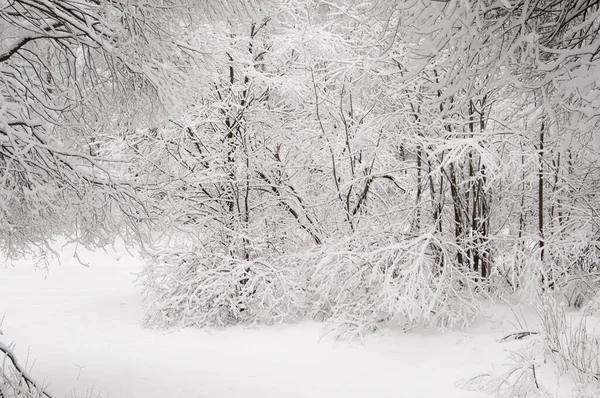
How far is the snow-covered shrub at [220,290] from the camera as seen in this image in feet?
31.1

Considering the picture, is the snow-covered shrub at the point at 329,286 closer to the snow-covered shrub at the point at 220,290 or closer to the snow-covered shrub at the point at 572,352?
the snow-covered shrub at the point at 220,290

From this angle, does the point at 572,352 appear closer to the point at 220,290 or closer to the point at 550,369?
the point at 550,369

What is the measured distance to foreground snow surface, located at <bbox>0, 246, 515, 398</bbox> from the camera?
6.38m

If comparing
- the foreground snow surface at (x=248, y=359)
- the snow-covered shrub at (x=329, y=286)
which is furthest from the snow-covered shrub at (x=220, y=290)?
the foreground snow surface at (x=248, y=359)

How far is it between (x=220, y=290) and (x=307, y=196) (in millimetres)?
2408

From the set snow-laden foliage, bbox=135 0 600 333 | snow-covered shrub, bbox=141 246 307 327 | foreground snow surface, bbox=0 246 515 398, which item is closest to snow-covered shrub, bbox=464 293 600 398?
foreground snow surface, bbox=0 246 515 398

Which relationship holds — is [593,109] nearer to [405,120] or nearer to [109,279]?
[405,120]

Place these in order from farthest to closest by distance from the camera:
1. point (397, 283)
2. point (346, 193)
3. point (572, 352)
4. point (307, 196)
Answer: point (307, 196) < point (346, 193) < point (397, 283) < point (572, 352)

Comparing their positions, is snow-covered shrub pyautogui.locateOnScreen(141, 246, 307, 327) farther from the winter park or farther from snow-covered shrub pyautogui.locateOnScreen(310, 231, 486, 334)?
snow-covered shrub pyautogui.locateOnScreen(310, 231, 486, 334)

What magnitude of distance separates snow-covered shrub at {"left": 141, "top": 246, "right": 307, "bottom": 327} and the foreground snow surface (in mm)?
326

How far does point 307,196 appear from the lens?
10.4m

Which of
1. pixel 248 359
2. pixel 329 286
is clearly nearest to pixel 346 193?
pixel 329 286

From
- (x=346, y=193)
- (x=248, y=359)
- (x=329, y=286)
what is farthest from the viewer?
(x=346, y=193)

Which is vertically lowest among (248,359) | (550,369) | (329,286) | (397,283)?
(248,359)
